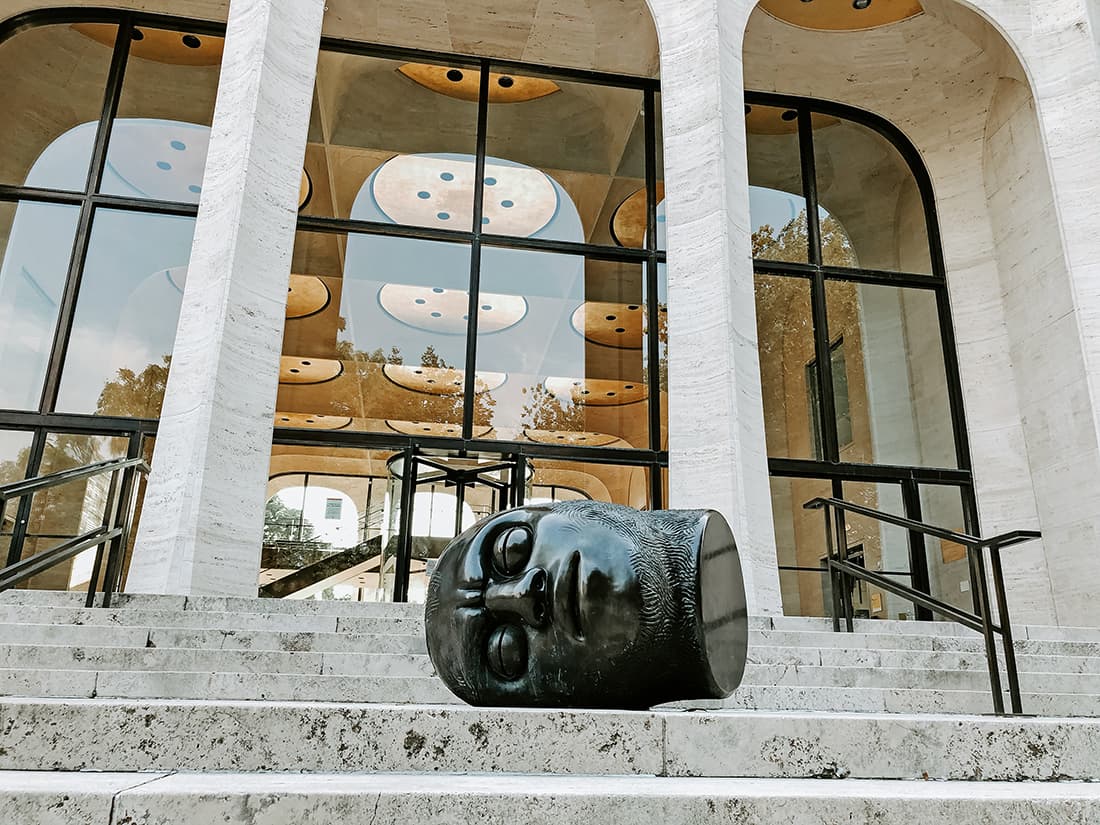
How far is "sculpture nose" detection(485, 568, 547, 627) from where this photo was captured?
9.14 feet

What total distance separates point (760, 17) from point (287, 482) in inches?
379

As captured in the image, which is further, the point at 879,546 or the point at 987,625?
the point at 879,546

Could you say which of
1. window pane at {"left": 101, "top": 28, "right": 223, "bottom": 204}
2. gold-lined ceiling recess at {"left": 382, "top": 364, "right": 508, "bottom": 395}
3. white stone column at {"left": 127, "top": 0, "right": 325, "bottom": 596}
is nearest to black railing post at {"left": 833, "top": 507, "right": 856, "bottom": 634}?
white stone column at {"left": 127, "top": 0, "right": 325, "bottom": 596}

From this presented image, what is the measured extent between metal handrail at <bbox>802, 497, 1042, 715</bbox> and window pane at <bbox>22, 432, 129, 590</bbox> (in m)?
8.45

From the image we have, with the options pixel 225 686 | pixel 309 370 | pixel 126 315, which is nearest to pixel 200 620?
pixel 225 686

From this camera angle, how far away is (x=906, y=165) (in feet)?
47.1

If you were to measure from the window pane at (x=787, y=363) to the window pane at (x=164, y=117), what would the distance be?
842cm

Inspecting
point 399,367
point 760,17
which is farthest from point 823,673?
point 760,17

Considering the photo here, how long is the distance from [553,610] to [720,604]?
0.59m

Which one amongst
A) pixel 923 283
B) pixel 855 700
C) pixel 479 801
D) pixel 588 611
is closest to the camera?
pixel 479 801

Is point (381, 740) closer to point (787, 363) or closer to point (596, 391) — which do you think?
point (596, 391)

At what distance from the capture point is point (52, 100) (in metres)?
12.4

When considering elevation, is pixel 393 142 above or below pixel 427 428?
above

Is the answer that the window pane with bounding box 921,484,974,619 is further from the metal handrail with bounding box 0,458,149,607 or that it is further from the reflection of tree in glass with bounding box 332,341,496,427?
the metal handrail with bounding box 0,458,149,607
